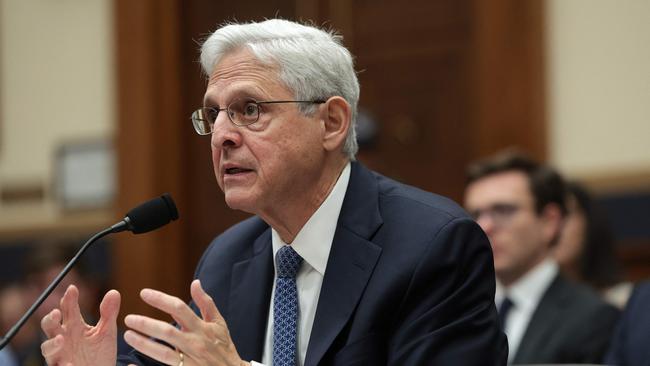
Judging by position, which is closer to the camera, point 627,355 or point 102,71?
point 627,355

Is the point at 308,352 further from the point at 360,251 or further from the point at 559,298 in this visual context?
the point at 559,298

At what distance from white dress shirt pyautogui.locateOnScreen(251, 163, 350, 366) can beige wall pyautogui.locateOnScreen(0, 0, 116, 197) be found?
3976mm

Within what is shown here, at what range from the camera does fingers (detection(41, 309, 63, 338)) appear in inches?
83.7

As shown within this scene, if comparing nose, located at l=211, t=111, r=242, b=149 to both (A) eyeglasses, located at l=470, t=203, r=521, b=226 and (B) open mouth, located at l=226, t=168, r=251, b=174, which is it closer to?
(B) open mouth, located at l=226, t=168, r=251, b=174

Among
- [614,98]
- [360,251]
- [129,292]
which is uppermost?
[360,251]

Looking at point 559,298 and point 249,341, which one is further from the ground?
point 249,341

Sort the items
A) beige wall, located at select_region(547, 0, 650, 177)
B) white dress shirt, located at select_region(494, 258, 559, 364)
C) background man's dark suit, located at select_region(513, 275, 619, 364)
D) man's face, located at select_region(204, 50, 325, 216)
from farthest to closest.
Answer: beige wall, located at select_region(547, 0, 650, 177)
white dress shirt, located at select_region(494, 258, 559, 364)
background man's dark suit, located at select_region(513, 275, 619, 364)
man's face, located at select_region(204, 50, 325, 216)

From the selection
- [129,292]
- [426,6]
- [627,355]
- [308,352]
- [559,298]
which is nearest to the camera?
[308,352]

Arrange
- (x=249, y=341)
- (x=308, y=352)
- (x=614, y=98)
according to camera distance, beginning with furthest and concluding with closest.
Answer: (x=614, y=98)
(x=249, y=341)
(x=308, y=352)

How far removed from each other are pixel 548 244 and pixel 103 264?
9.97 ft

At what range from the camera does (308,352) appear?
2180mm

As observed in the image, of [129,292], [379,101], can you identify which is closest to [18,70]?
[129,292]

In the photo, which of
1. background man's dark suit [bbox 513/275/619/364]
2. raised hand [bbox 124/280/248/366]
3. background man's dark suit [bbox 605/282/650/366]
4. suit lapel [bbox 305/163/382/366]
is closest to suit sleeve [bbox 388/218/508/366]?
suit lapel [bbox 305/163/382/366]

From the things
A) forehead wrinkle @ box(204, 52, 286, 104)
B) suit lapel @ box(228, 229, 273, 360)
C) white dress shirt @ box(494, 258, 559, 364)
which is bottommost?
white dress shirt @ box(494, 258, 559, 364)
